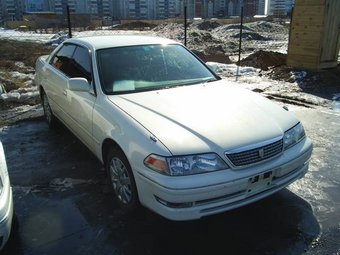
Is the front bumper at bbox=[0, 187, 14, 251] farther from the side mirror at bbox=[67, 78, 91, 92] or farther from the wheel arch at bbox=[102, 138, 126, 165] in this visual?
the side mirror at bbox=[67, 78, 91, 92]

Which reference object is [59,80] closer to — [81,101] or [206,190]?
[81,101]

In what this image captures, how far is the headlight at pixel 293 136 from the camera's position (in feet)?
9.55

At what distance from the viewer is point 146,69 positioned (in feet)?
12.4

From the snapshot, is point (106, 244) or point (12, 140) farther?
point (12, 140)

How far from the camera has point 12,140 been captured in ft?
16.4

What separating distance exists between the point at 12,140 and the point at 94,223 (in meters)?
2.81

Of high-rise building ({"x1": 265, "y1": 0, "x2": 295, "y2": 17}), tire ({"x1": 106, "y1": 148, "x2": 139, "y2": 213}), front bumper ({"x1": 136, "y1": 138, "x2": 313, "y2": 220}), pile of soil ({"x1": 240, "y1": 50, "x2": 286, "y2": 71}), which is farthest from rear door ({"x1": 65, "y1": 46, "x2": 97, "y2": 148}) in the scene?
high-rise building ({"x1": 265, "y1": 0, "x2": 295, "y2": 17})

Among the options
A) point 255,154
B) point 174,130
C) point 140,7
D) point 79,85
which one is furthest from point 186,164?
point 140,7

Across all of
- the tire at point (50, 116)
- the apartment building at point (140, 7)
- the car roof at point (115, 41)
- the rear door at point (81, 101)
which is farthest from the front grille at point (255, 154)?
the apartment building at point (140, 7)

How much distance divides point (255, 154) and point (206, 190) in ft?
1.75

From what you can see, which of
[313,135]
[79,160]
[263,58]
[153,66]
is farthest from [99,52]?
[263,58]

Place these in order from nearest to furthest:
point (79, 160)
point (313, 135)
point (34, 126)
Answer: point (79, 160)
point (313, 135)
point (34, 126)

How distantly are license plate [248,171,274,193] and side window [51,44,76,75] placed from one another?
297 cm

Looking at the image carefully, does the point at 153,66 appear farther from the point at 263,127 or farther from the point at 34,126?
the point at 34,126
